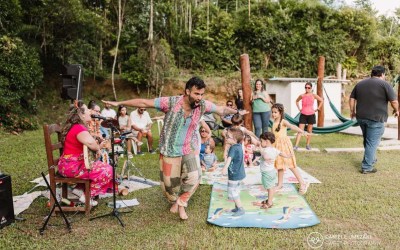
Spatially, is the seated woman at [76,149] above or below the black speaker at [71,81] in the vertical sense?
below

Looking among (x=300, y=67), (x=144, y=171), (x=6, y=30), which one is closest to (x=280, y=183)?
(x=144, y=171)

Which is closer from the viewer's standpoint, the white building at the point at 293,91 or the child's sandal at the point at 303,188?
the child's sandal at the point at 303,188

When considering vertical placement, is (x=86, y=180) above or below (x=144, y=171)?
above

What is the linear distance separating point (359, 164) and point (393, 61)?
17.6 metres

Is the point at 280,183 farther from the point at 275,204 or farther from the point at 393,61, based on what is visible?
the point at 393,61

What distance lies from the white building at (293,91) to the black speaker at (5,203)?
468 inches

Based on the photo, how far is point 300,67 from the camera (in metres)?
18.6

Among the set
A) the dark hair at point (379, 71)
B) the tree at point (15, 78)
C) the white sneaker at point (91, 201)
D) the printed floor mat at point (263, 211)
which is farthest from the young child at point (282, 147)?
the tree at point (15, 78)

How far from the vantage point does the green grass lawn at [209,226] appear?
278 centimetres

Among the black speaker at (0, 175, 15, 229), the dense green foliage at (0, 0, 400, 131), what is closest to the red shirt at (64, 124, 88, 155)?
the black speaker at (0, 175, 15, 229)

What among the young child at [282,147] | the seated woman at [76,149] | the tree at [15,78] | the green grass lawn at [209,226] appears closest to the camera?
the green grass lawn at [209,226]

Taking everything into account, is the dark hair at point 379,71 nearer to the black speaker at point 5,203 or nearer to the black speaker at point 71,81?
the black speaker at point 71,81

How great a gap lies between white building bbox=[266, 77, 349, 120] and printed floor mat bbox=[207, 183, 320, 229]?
10.3m

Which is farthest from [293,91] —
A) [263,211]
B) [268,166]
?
[263,211]
